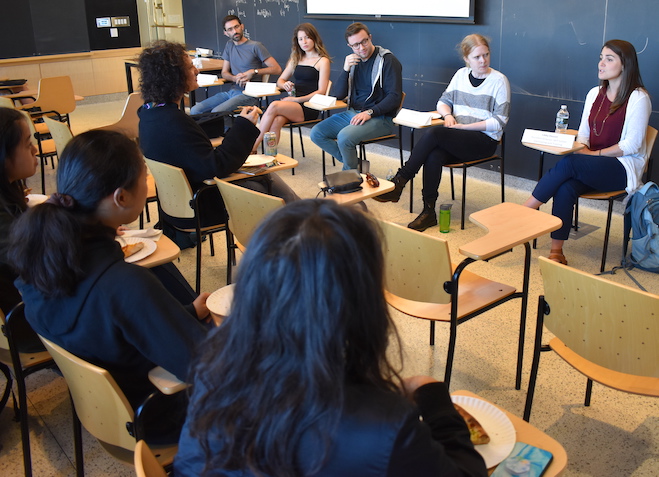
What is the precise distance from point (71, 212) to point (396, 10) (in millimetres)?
4477

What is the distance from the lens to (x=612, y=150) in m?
3.56

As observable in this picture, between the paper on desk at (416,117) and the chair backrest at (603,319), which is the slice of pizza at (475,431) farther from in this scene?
the paper on desk at (416,117)

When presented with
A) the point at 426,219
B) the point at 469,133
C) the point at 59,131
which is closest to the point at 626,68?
the point at 469,133

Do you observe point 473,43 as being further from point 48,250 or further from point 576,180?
point 48,250

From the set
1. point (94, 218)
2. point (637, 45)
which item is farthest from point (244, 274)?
point (637, 45)

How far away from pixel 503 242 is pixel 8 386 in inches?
74.9

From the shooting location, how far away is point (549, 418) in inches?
93.0

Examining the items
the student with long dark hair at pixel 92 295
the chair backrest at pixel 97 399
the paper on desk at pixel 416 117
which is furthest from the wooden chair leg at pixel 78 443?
the paper on desk at pixel 416 117

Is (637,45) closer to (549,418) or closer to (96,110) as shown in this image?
(549,418)

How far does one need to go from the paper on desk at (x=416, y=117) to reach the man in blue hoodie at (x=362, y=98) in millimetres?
302

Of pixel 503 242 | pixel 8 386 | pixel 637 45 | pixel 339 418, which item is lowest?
pixel 8 386

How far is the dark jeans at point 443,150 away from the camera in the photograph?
411 centimetres

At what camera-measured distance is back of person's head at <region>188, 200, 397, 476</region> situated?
88 cm

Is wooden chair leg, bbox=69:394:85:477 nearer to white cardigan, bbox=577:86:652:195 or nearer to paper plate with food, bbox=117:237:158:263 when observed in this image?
paper plate with food, bbox=117:237:158:263
